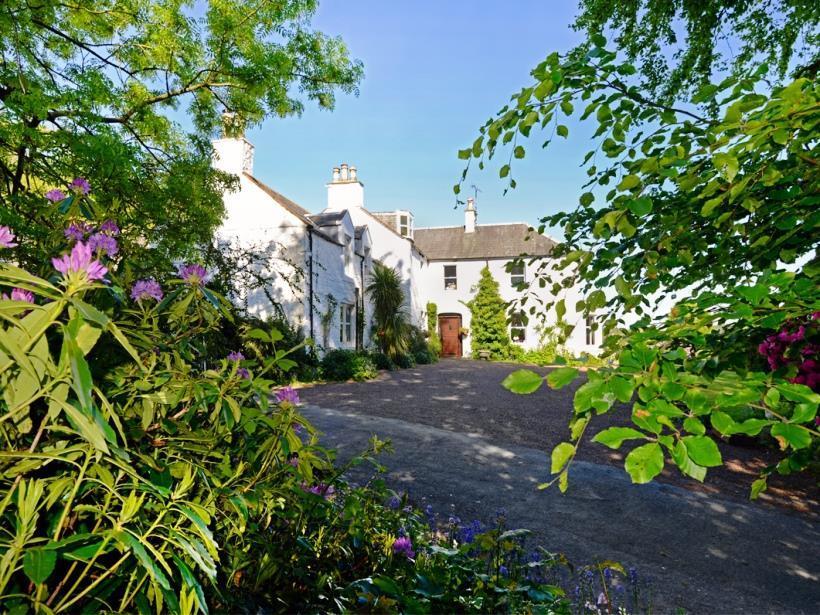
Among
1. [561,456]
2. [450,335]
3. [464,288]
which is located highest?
[464,288]

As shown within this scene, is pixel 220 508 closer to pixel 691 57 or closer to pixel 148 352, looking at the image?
pixel 148 352

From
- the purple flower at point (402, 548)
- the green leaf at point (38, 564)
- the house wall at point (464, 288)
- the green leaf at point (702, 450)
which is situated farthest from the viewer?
the house wall at point (464, 288)

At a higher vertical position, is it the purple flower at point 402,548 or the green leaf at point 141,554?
the green leaf at point 141,554

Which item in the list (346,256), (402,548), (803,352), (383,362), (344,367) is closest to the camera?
(803,352)

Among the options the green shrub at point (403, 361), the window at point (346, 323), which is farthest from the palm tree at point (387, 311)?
the window at point (346, 323)

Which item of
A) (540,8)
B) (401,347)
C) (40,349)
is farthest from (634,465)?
(401,347)

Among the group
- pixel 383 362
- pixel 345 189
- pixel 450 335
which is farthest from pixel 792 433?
pixel 450 335

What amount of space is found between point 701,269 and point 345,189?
930 inches

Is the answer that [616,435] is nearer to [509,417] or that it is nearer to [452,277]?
[509,417]

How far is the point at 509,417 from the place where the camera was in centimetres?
1008

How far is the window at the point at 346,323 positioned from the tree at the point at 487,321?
9887 mm

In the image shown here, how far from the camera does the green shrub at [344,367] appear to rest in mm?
15484

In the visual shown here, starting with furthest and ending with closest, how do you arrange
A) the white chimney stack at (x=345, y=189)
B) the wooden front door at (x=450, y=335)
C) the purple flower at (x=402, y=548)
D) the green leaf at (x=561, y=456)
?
the wooden front door at (x=450, y=335)
the white chimney stack at (x=345, y=189)
the purple flower at (x=402, y=548)
the green leaf at (x=561, y=456)

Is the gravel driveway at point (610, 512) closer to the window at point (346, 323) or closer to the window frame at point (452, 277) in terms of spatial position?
the window at point (346, 323)
